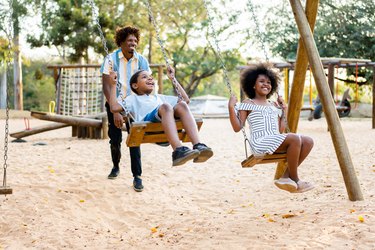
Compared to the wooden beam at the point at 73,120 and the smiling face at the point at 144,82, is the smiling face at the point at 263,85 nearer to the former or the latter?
the smiling face at the point at 144,82

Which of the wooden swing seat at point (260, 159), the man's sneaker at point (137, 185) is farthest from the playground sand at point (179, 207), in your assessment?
the wooden swing seat at point (260, 159)

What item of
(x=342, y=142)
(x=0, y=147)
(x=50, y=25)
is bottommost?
(x=0, y=147)

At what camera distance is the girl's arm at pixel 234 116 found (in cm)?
449

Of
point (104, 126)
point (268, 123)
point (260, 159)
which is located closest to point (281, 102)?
point (268, 123)

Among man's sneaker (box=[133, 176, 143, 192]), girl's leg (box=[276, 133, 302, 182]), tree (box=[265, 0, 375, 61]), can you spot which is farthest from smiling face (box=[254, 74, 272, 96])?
tree (box=[265, 0, 375, 61])

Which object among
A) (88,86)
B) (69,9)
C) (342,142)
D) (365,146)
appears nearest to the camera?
(342,142)

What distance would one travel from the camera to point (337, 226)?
438cm

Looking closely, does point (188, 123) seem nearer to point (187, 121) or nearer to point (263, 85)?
point (187, 121)

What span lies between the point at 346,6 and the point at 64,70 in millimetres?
11363

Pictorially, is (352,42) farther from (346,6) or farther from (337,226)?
(337,226)

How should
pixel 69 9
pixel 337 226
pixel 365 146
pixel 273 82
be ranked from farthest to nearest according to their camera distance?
pixel 69 9 < pixel 365 146 < pixel 273 82 < pixel 337 226

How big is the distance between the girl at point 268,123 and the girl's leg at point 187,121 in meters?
0.29

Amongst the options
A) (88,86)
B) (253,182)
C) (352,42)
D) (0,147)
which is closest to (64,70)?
(88,86)

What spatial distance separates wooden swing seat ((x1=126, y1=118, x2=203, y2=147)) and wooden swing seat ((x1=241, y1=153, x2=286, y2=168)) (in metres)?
0.51
